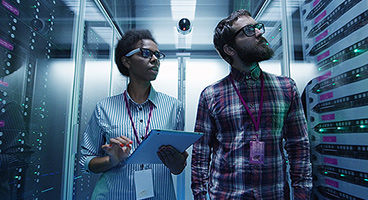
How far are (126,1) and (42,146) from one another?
2271mm

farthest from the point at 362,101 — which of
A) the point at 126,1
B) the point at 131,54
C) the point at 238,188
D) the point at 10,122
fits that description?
the point at 126,1

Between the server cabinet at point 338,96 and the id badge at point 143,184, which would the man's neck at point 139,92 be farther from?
the server cabinet at point 338,96

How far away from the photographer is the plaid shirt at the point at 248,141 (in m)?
1.40

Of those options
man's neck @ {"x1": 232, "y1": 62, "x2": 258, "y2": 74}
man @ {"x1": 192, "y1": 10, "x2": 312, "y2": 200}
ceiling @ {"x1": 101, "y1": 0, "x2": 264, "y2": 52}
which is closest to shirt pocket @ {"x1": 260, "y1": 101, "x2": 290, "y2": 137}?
man @ {"x1": 192, "y1": 10, "x2": 312, "y2": 200}

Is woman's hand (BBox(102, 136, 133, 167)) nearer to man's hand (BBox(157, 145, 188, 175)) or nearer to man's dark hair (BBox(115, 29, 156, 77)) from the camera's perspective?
man's hand (BBox(157, 145, 188, 175))

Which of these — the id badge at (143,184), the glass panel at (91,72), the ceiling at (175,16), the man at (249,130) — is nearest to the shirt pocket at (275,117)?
the man at (249,130)

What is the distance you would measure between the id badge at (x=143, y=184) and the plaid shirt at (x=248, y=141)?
0.27 m

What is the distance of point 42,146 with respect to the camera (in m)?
1.56

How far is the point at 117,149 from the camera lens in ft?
4.53

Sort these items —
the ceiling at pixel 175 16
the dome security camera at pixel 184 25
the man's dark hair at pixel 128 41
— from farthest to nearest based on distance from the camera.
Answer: the dome security camera at pixel 184 25
the ceiling at pixel 175 16
the man's dark hair at pixel 128 41

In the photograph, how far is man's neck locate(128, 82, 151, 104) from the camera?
1732mm

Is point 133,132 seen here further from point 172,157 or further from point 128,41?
point 128,41

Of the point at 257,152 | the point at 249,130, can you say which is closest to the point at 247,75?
the point at 249,130

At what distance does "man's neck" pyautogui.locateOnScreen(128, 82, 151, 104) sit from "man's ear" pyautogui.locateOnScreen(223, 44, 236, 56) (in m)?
0.60
